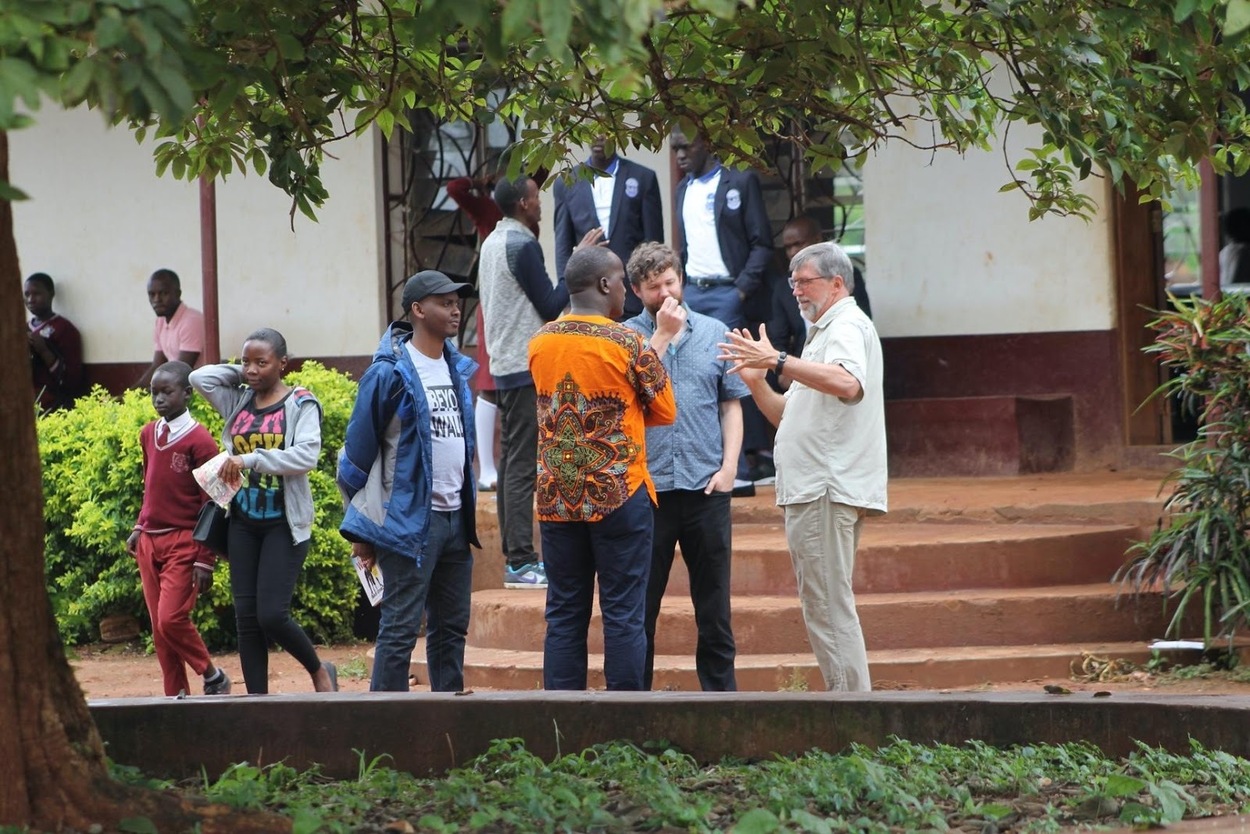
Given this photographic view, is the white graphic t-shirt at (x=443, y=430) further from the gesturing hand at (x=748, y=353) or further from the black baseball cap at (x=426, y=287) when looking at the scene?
the gesturing hand at (x=748, y=353)

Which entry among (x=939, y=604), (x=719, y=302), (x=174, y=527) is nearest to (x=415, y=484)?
(x=174, y=527)

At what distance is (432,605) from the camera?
22.1 ft

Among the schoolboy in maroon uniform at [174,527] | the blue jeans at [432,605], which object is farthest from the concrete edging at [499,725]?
the schoolboy in maroon uniform at [174,527]

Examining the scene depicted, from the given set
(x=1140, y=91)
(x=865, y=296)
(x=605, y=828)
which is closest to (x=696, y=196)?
(x=865, y=296)

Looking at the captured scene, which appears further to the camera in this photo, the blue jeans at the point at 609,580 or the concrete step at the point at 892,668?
the concrete step at the point at 892,668

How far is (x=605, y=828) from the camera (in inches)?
163

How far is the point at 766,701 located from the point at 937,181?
6.19m

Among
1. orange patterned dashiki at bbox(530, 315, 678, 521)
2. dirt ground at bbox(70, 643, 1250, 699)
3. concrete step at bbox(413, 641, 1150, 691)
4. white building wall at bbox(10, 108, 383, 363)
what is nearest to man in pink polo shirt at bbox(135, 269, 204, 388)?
white building wall at bbox(10, 108, 383, 363)

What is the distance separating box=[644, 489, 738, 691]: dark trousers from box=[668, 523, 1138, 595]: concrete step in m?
1.75

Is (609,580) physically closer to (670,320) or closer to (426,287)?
(670,320)

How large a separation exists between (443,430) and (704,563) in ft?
3.82

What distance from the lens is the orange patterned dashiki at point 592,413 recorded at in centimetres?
602

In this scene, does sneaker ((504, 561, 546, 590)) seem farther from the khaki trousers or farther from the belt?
the khaki trousers

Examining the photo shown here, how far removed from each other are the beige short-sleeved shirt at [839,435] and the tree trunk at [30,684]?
9.53ft
